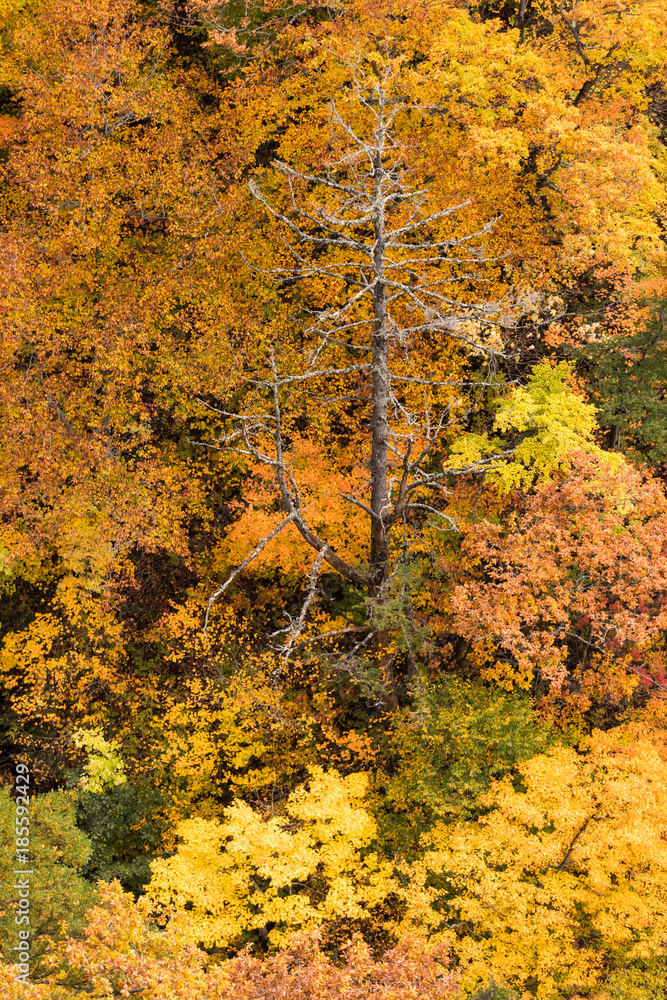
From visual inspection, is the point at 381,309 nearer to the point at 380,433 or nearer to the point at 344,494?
the point at 380,433

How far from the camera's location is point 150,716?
2353 centimetres

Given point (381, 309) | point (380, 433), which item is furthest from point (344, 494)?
point (381, 309)

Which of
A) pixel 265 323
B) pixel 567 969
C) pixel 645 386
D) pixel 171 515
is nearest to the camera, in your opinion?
pixel 567 969

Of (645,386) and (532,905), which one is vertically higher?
(645,386)

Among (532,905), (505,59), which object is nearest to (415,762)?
(532,905)

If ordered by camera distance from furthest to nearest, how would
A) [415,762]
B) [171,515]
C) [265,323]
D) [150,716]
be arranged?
[265,323] < [171,515] < [150,716] < [415,762]

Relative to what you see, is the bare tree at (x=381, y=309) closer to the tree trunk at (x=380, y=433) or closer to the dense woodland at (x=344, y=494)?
the tree trunk at (x=380, y=433)

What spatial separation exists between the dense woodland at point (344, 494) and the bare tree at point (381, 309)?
239 millimetres

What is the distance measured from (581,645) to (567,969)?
9.49m

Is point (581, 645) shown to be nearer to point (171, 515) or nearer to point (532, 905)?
point (532, 905)

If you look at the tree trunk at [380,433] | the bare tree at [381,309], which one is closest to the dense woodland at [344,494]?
the tree trunk at [380,433]

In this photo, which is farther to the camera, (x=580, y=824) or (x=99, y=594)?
(x=99, y=594)

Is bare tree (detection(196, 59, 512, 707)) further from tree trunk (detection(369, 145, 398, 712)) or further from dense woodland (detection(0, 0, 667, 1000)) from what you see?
dense woodland (detection(0, 0, 667, 1000))

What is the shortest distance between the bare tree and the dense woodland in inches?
9.4
